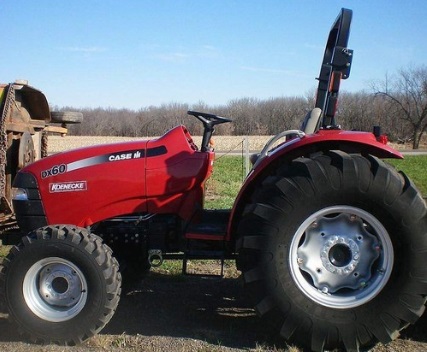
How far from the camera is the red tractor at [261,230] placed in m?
3.29

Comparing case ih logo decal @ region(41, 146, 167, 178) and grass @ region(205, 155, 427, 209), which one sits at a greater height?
case ih logo decal @ region(41, 146, 167, 178)

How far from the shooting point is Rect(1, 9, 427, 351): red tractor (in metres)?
3.29

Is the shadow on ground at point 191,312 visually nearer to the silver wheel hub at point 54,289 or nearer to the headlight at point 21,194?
the silver wheel hub at point 54,289

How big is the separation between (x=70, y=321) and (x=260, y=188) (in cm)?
163

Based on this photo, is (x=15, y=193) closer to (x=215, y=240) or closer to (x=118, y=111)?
(x=215, y=240)

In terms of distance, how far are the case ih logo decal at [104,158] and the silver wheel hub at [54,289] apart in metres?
0.76

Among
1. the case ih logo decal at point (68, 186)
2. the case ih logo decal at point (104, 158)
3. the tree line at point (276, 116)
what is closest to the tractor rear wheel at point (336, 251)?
the case ih logo decal at point (104, 158)

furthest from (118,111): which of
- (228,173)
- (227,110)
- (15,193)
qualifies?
(15,193)

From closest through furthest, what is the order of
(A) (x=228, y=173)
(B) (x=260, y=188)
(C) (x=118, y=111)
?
(B) (x=260, y=188) → (A) (x=228, y=173) → (C) (x=118, y=111)

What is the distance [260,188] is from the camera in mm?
3521

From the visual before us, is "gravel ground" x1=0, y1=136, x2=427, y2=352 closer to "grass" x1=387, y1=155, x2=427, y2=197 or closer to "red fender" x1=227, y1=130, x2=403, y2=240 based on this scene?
"red fender" x1=227, y1=130, x2=403, y2=240

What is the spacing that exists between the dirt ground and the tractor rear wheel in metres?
0.29

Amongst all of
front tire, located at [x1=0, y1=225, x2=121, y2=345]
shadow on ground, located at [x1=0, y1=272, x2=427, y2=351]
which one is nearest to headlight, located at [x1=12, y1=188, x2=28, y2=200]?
front tire, located at [x1=0, y1=225, x2=121, y2=345]

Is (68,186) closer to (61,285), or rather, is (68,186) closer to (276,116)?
(61,285)
